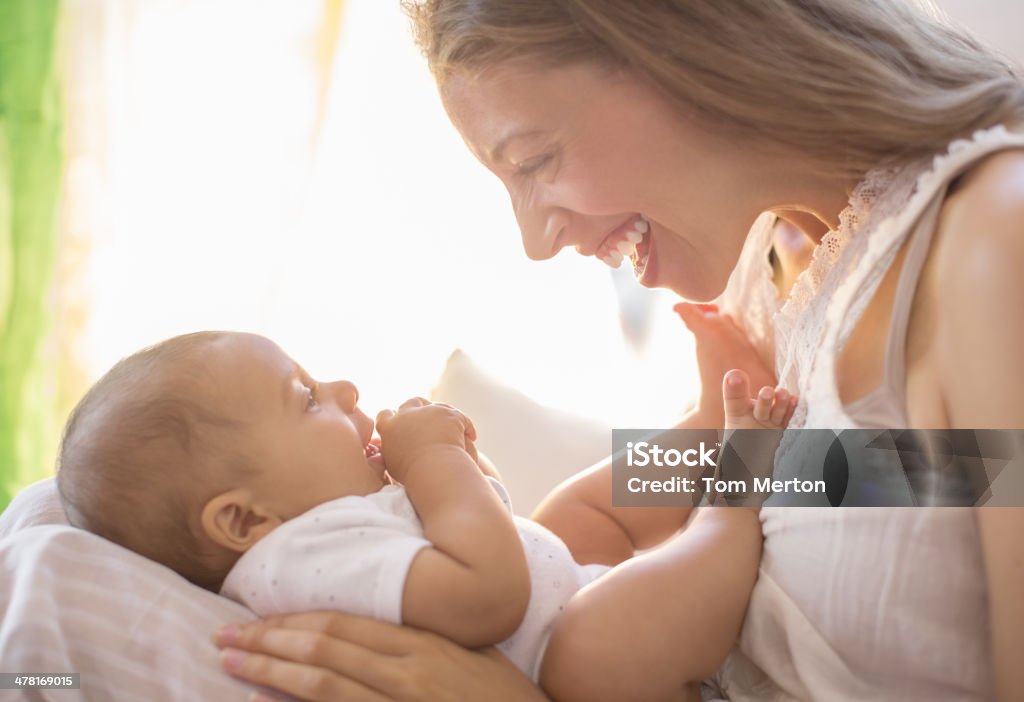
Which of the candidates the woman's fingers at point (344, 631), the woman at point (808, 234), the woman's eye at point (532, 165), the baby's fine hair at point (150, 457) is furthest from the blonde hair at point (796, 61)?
the woman's fingers at point (344, 631)

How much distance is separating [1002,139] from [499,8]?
59 cm

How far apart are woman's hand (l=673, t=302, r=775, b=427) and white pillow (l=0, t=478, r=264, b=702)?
720mm

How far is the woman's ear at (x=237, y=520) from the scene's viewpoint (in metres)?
0.93

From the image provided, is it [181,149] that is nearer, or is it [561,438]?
[561,438]

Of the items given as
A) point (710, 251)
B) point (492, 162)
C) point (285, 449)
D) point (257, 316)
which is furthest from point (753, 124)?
point (257, 316)

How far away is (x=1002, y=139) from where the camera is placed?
96 centimetres

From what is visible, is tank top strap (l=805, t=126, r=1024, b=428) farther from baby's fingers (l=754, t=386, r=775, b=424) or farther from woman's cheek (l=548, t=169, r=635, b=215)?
woman's cheek (l=548, t=169, r=635, b=215)

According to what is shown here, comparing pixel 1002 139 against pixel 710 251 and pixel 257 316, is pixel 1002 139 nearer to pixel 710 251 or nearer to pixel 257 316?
pixel 710 251

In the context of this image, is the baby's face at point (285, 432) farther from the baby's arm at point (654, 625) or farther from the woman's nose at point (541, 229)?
the woman's nose at point (541, 229)

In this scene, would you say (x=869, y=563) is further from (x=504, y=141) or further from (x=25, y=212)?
(x=25, y=212)

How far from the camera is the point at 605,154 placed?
1.18 meters

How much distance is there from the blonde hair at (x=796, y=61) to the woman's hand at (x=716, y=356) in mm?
327

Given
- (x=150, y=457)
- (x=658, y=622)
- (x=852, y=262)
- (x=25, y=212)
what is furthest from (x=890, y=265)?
(x=25, y=212)

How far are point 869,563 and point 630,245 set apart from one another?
56cm
